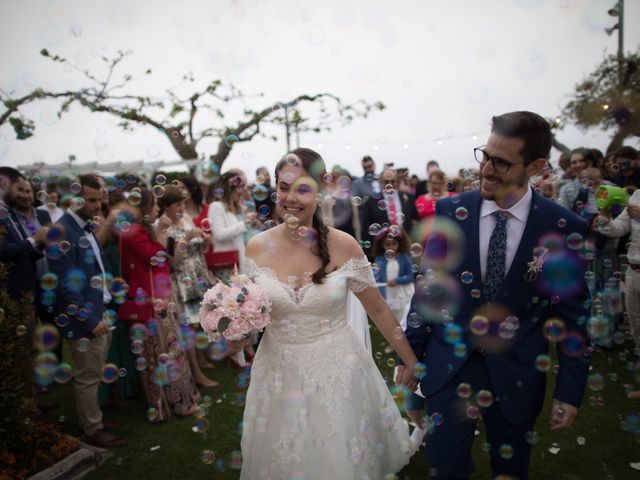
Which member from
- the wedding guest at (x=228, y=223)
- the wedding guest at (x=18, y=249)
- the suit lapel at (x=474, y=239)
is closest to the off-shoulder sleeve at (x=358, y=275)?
the suit lapel at (x=474, y=239)

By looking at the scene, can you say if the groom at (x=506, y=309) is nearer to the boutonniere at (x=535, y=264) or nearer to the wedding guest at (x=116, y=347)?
the boutonniere at (x=535, y=264)

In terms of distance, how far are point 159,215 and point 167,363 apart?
1.79 m

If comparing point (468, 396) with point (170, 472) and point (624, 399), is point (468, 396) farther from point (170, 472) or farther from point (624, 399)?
point (624, 399)

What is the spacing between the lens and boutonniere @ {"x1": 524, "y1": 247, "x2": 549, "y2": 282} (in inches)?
96.8

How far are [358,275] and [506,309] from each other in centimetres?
→ 99

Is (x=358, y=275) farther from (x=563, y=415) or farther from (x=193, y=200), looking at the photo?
(x=193, y=200)

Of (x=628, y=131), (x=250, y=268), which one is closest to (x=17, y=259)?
(x=250, y=268)

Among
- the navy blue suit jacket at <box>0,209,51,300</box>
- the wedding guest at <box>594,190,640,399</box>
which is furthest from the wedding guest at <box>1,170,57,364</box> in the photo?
the wedding guest at <box>594,190,640,399</box>

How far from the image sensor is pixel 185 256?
19.1 feet

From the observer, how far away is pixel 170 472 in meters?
4.28

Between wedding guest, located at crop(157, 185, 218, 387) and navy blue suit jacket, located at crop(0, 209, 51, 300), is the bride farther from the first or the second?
navy blue suit jacket, located at crop(0, 209, 51, 300)

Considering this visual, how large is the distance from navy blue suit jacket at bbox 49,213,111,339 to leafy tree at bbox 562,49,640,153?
38.9ft

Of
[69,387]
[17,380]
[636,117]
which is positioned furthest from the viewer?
[636,117]

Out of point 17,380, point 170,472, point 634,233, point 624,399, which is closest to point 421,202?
point 634,233
